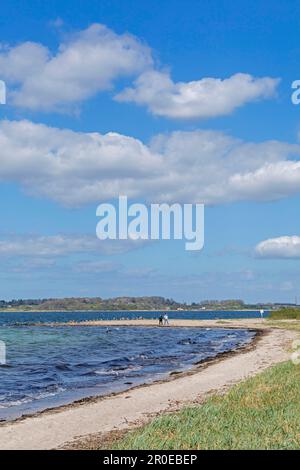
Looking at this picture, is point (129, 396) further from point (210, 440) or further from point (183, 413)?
point (210, 440)

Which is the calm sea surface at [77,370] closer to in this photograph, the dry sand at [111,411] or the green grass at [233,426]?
the dry sand at [111,411]

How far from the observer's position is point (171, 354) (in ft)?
160

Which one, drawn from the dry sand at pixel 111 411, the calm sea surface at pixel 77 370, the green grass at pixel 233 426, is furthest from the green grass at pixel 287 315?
the green grass at pixel 233 426

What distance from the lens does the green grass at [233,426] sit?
12656 millimetres

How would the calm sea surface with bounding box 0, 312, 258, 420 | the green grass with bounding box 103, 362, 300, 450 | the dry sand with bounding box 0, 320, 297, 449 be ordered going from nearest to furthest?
1. the green grass with bounding box 103, 362, 300, 450
2. the dry sand with bounding box 0, 320, 297, 449
3. the calm sea surface with bounding box 0, 312, 258, 420

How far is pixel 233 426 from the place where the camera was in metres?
14.2

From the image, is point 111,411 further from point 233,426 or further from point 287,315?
point 287,315

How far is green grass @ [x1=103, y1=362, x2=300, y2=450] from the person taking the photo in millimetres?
12656

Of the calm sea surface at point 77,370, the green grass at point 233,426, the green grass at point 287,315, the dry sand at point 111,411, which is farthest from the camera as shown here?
the green grass at point 287,315

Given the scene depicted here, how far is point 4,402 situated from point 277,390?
38.3 feet

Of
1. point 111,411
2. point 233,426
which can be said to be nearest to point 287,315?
point 111,411

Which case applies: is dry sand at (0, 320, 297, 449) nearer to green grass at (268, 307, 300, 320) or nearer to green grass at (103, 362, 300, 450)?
green grass at (103, 362, 300, 450)

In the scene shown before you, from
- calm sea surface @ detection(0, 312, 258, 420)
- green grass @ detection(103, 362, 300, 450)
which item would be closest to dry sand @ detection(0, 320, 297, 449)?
calm sea surface @ detection(0, 312, 258, 420)

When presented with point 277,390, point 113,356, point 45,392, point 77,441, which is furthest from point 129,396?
point 113,356
